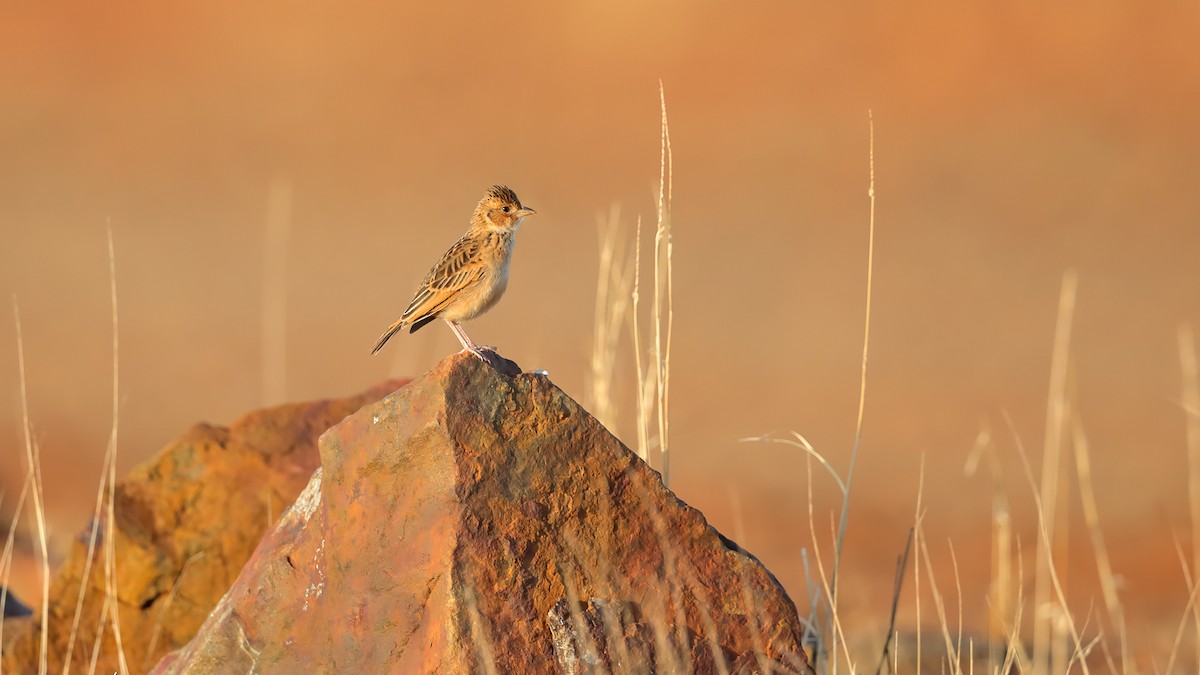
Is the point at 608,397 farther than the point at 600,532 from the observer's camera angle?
Yes

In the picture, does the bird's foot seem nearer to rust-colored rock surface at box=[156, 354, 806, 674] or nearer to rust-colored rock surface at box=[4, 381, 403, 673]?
rust-colored rock surface at box=[156, 354, 806, 674]

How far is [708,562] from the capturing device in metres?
3.36

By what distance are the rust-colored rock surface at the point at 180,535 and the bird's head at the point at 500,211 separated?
0.70m

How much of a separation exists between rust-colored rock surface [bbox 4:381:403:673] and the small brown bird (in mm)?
414

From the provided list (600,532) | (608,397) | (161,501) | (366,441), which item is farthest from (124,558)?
(600,532)

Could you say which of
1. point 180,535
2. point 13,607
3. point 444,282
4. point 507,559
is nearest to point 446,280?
point 444,282

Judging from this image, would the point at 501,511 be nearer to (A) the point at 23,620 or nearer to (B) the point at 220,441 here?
(B) the point at 220,441

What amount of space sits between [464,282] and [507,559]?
2.01m

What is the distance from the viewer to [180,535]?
5.32 m

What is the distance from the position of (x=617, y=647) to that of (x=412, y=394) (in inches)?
29.3

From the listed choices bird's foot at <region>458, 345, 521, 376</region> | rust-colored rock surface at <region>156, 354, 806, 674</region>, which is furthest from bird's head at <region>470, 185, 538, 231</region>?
rust-colored rock surface at <region>156, 354, 806, 674</region>

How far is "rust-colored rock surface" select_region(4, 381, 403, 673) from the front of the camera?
5.24 m

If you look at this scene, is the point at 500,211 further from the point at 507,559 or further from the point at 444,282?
the point at 507,559

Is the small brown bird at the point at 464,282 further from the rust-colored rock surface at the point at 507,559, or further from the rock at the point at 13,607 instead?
the rock at the point at 13,607
